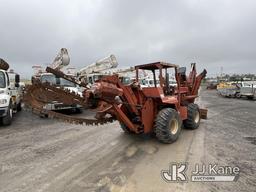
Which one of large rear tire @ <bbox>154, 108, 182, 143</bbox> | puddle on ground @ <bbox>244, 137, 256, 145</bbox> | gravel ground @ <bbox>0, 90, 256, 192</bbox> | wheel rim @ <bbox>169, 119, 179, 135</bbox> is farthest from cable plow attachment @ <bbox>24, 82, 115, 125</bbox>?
puddle on ground @ <bbox>244, 137, 256, 145</bbox>

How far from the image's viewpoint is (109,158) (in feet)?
16.2

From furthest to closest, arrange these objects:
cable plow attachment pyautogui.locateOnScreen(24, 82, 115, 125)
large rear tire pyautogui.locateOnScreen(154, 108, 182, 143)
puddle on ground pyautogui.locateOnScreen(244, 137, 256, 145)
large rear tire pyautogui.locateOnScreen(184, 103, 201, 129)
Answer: large rear tire pyautogui.locateOnScreen(184, 103, 201, 129)
puddle on ground pyautogui.locateOnScreen(244, 137, 256, 145)
large rear tire pyautogui.locateOnScreen(154, 108, 182, 143)
cable plow attachment pyautogui.locateOnScreen(24, 82, 115, 125)

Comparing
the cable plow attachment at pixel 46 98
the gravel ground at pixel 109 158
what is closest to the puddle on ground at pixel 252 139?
the gravel ground at pixel 109 158

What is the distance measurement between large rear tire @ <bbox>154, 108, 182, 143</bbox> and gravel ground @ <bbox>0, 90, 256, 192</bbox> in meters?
0.19

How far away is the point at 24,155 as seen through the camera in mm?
5172

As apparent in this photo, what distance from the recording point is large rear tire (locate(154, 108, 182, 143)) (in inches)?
224

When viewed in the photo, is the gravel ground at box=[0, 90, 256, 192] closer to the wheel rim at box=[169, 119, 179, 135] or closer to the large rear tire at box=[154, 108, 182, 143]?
the large rear tire at box=[154, 108, 182, 143]

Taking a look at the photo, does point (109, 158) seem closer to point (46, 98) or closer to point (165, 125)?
point (165, 125)

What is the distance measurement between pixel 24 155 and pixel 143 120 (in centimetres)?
287

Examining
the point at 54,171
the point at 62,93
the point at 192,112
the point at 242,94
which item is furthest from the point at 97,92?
the point at 242,94

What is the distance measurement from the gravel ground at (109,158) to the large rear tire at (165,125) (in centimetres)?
19

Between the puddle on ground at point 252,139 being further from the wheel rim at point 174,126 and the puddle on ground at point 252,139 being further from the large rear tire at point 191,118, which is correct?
the wheel rim at point 174,126

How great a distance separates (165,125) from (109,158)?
5.34ft

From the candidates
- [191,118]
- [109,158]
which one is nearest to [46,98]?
[109,158]
